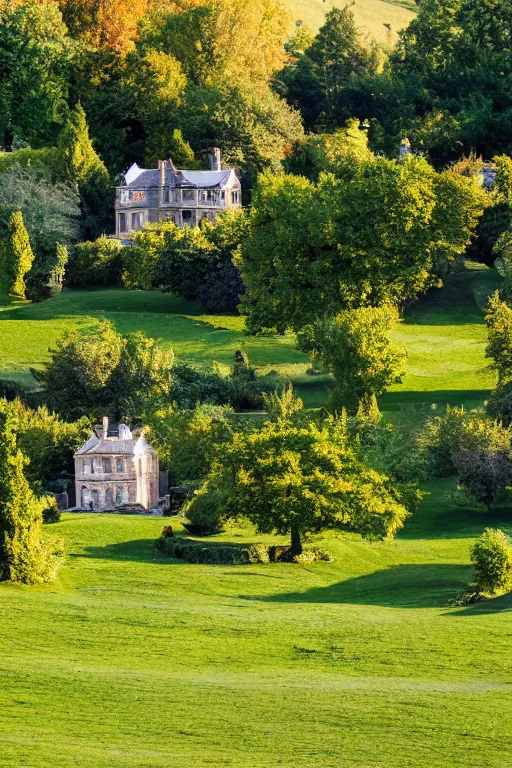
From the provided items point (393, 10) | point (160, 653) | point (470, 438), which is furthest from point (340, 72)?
point (160, 653)

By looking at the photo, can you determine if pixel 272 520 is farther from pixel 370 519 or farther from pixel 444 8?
pixel 444 8

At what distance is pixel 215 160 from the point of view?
400ft

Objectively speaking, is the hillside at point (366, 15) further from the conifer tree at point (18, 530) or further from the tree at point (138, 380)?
the conifer tree at point (18, 530)

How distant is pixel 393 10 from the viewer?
655 feet

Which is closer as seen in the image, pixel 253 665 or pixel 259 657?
pixel 253 665

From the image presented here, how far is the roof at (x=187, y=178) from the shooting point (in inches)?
4665

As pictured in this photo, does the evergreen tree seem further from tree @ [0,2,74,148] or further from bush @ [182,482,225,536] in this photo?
bush @ [182,482,225,536]

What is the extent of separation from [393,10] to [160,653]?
159 metres

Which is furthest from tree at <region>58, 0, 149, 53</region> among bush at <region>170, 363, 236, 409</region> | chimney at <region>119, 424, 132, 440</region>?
chimney at <region>119, 424, 132, 440</region>

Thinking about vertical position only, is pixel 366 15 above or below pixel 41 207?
above

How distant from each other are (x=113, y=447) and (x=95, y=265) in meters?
35.6

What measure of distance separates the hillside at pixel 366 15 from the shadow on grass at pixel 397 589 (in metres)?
126

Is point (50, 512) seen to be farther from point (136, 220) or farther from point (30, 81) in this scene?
point (30, 81)

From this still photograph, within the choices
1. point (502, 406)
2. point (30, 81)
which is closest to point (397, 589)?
point (502, 406)
